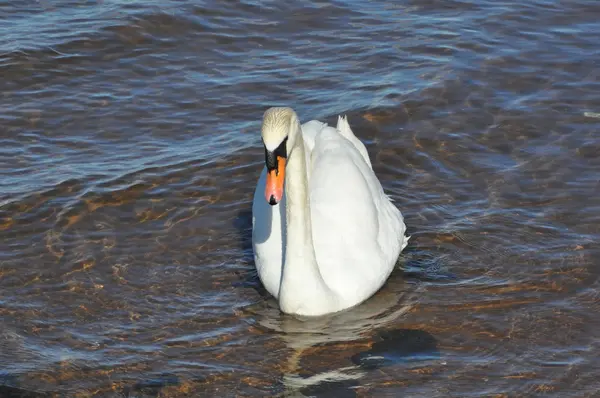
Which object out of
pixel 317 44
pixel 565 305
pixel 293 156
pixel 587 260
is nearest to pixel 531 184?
pixel 587 260

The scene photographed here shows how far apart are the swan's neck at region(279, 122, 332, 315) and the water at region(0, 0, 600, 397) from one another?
0.65ft

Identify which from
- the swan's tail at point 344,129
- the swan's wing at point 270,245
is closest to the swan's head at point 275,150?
the swan's wing at point 270,245

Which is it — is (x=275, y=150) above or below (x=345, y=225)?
above

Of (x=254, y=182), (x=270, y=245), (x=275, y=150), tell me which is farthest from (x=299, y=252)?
(x=254, y=182)

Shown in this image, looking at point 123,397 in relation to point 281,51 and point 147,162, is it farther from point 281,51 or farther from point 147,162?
point 281,51

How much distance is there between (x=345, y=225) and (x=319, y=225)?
0.66 feet

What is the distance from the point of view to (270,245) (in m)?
8.60

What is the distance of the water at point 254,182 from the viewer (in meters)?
7.74

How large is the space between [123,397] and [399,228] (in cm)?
296

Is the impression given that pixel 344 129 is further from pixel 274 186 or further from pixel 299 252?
pixel 274 186

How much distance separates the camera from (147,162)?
1096cm

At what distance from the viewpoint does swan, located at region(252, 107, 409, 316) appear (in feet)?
26.3

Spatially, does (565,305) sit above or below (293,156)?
below

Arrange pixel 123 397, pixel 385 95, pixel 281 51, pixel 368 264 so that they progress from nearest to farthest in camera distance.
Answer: pixel 123 397
pixel 368 264
pixel 385 95
pixel 281 51
